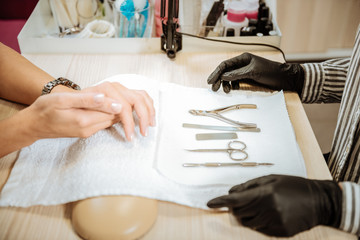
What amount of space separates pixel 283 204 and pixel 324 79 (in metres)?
0.54

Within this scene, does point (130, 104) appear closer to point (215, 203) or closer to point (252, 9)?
point (215, 203)

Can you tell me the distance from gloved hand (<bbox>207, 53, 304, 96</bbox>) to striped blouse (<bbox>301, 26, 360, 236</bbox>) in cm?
4

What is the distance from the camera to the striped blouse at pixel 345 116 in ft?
2.07

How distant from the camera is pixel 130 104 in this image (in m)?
0.78

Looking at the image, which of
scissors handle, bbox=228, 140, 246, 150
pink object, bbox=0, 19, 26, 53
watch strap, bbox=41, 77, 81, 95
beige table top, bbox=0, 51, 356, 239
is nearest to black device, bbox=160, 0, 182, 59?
beige table top, bbox=0, 51, 356, 239

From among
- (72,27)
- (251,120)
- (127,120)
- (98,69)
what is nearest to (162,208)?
(127,120)

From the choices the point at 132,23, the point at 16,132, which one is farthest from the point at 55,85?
the point at 132,23

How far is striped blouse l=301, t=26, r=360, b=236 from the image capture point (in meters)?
0.63

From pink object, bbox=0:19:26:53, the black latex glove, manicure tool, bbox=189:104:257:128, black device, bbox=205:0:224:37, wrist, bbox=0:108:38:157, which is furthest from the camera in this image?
pink object, bbox=0:19:26:53

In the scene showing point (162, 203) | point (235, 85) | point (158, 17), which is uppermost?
point (158, 17)

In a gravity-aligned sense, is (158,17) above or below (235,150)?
above

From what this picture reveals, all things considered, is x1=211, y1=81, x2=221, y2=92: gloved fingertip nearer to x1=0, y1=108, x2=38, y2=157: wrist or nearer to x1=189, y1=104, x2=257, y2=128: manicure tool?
x1=189, y1=104, x2=257, y2=128: manicure tool

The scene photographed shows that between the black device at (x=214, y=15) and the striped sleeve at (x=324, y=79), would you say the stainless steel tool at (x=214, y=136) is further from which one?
the black device at (x=214, y=15)

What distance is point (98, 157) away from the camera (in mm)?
697
